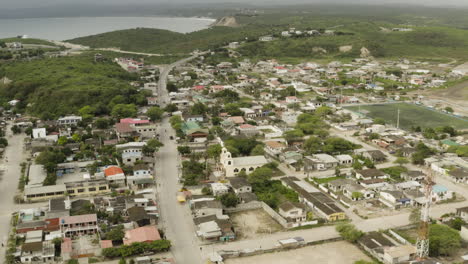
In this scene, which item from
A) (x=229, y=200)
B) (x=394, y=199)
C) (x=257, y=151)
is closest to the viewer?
(x=229, y=200)

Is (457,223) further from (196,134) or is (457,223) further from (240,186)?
(196,134)

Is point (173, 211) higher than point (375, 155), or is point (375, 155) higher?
point (375, 155)

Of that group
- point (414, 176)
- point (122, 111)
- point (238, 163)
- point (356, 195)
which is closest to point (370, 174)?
point (414, 176)

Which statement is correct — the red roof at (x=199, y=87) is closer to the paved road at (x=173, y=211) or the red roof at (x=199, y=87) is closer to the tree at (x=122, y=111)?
the tree at (x=122, y=111)

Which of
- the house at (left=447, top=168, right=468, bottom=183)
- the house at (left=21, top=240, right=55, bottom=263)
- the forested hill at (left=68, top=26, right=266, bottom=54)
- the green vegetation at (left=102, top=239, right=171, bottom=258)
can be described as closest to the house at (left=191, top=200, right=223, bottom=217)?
the green vegetation at (left=102, top=239, right=171, bottom=258)

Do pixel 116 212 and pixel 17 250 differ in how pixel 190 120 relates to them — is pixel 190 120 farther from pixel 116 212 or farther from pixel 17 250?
pixel 17 250

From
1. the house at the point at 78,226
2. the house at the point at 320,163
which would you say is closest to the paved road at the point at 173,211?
the house at the point at 78,226

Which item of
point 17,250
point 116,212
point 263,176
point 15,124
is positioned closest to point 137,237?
point 116,212
